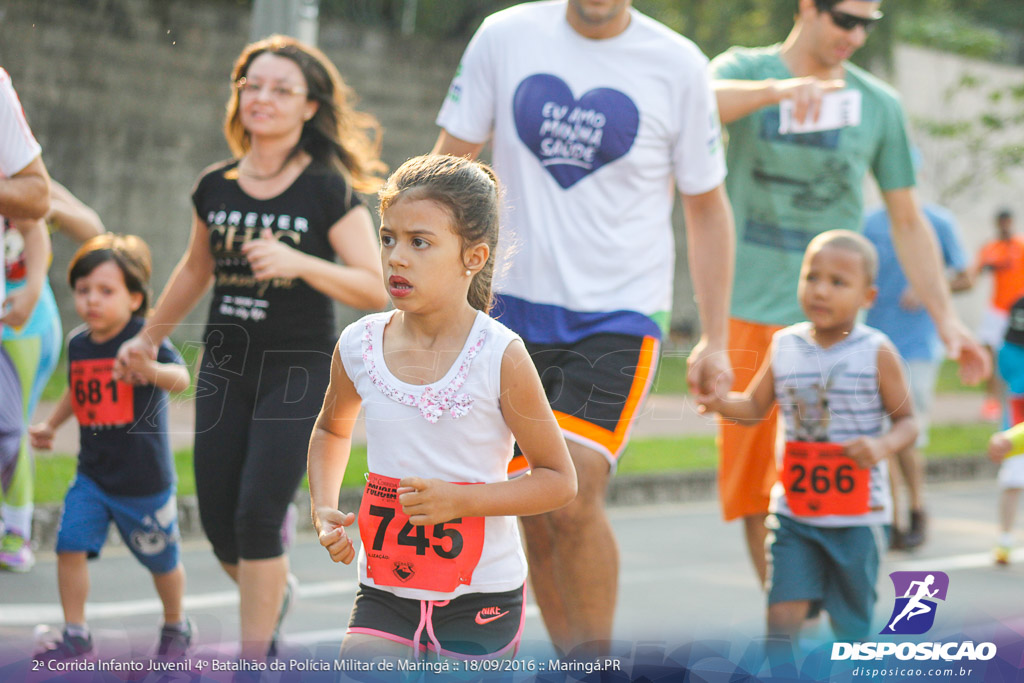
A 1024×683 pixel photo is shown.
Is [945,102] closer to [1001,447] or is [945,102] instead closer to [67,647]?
[1001,447]

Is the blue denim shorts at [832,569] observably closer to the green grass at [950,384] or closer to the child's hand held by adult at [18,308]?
the child's hand held by adult at [18,308]

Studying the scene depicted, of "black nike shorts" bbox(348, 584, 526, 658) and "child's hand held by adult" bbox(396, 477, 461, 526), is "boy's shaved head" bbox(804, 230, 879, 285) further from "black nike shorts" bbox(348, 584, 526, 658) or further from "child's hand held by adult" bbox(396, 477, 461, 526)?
"child's hand held by adult" bbox(396, 477, 461, 526)

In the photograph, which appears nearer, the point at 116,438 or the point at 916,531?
the point at 116,438

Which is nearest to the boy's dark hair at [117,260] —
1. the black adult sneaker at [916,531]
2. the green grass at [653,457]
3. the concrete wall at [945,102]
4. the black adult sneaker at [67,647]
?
the green grass at [653,457]

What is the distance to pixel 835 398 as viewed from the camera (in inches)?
153

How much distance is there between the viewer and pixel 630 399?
11.0 ft

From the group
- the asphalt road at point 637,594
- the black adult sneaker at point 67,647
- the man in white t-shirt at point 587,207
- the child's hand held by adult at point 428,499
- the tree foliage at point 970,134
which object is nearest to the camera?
the child's hand held by adult at point 428,499

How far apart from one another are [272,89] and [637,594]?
285 centimetres

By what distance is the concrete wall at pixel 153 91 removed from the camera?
3.78 meters

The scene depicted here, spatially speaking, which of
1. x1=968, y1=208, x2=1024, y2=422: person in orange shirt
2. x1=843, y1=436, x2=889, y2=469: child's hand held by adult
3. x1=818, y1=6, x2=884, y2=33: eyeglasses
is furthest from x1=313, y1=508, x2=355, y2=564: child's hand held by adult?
x1=968, y1=208, x2=1024, y2=422: person in orange shirt

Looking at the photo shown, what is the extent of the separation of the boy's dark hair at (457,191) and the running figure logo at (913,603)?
113cm

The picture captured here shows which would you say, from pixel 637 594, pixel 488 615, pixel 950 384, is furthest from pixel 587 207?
pixel 950 384

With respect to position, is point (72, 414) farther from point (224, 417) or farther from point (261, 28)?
point (261, 28)

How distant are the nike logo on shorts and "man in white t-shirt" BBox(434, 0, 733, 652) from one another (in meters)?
0.81
